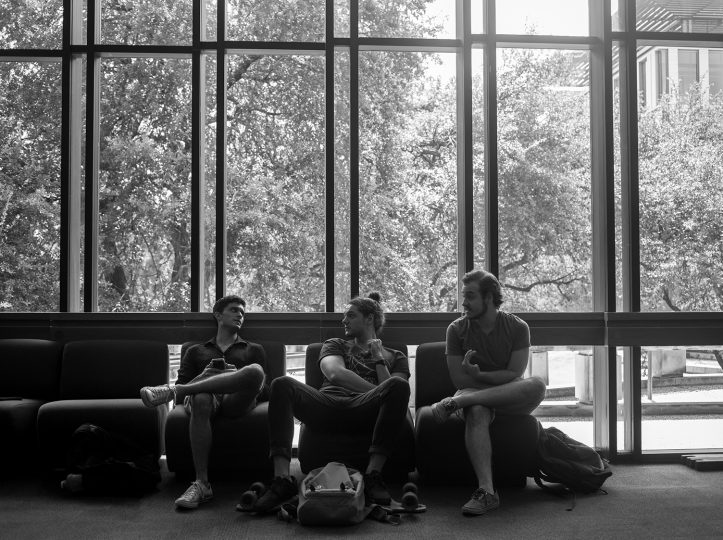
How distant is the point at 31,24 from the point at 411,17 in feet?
8.76

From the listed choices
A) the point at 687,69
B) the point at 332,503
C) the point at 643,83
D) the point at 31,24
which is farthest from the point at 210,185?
the point at 687,69

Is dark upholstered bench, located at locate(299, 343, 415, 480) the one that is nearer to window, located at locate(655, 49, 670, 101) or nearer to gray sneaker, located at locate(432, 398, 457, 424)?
gray sneaker, located at locate(432, 398, 457, 424)

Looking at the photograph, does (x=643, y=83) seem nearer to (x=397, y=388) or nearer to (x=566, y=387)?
(x=566, y=387)

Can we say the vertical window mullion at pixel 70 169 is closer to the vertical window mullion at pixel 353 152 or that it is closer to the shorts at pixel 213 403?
the shorts at pixel 213 403

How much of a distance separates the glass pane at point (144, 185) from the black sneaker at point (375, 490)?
205cm

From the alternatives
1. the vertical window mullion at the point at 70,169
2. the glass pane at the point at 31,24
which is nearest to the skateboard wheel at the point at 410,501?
the vertical window mullion at the point at 70,169

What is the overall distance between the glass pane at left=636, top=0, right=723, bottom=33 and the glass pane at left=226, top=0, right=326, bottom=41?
7.37 feet

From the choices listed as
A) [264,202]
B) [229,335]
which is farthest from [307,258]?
[229,335]

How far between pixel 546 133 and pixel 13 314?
12.7ft

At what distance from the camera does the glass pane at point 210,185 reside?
5.16 metres

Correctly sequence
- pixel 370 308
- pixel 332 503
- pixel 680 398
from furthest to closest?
pixel 680 398, pixel 370 308, pixel 332 503

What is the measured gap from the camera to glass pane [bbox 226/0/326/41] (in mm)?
5195

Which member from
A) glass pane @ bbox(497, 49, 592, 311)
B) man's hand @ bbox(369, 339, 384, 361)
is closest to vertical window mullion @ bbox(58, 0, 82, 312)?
man's hand @ bbox(369, 339, 384, 361)

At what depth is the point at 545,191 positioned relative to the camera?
5.19m
